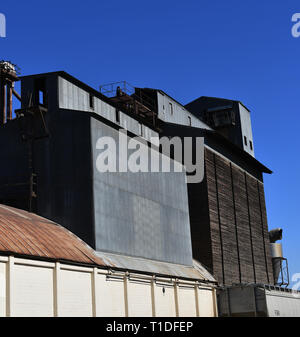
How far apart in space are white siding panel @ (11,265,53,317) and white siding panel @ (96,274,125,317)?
10.3 feet

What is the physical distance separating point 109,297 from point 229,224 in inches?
792

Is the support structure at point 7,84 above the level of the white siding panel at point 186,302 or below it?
above

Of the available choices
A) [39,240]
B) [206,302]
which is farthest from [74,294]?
[206,302]

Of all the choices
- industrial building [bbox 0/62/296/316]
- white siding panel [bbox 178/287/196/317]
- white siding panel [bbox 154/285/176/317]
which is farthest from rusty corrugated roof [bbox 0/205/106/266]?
white siding panel [bbox 178/287/196/317]

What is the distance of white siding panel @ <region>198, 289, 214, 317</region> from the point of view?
31.5m

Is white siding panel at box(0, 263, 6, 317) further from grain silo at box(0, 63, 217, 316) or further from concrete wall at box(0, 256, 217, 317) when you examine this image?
grain silo at box(0, 63, 217, 316)

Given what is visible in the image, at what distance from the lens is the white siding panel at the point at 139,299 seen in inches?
1004

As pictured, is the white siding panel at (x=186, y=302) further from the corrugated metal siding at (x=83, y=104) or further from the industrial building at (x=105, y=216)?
the corrugated metal siding at (x=83, y=104)

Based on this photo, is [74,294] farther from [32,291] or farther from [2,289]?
[2,289]

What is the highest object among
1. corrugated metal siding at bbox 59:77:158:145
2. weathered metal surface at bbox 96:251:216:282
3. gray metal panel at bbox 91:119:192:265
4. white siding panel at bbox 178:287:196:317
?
corrugated metal siding at bbox 59:77:158:145

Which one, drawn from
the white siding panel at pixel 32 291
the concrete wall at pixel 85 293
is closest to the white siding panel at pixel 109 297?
the concrete wall at pixel 85 293
